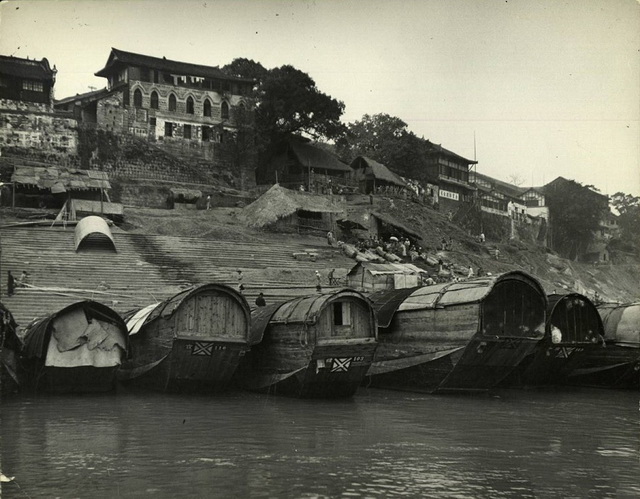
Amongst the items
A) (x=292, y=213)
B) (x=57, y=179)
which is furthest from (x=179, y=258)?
(x=292, y=213)

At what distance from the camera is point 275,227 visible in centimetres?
4281

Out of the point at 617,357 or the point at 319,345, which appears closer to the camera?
the point at 319,345

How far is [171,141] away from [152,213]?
49.4ft

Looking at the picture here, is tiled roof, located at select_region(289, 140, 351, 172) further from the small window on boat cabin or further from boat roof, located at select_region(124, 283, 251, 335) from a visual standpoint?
the small window on boat cabin

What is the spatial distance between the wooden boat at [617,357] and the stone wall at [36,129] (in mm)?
40487

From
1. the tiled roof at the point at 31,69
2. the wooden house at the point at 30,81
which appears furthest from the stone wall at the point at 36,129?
the tiled roof at the point at 31,69

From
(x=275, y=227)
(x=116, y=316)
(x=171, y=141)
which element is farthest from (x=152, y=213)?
(x=116, y=316)

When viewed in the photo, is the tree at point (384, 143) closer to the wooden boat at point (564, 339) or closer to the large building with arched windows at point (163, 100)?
the large building with arched windows at point (163, 100)

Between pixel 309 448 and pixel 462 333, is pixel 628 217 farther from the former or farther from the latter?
pixel 309 448

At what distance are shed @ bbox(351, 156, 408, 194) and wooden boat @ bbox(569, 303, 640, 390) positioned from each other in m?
36.1

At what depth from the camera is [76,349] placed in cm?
1692

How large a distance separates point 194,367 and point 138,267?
46.2 feet

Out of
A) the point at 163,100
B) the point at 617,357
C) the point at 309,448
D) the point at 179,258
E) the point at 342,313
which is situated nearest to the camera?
the point at 309,448

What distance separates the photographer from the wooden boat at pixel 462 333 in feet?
61.5
